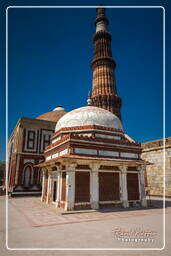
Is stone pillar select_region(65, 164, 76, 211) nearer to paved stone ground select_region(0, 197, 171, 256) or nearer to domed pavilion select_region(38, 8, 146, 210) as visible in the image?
domed pavilion select_region(38, 8, 146, 210)

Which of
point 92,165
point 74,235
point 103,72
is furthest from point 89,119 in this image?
point 103,72

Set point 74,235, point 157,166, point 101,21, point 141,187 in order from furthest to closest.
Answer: point 101,21
point 157,166
point 141,187
point 74,235

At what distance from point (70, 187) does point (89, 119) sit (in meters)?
6.27

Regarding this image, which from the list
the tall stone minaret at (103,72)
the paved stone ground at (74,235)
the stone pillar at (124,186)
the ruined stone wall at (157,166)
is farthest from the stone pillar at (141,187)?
the tall stone minaret at (103,72)

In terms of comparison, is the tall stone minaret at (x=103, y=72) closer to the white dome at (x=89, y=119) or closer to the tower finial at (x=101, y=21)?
the tower finial at (x=101, y=21)

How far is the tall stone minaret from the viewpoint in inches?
1168

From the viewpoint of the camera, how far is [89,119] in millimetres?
16172

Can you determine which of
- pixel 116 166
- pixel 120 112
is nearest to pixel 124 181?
→ pixel 116 166

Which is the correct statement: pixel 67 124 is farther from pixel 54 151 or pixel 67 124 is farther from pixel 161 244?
pixel 161 244

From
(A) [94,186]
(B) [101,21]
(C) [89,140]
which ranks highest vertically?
(B) [101,21]

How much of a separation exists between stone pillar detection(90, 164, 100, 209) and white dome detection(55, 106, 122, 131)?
14.2ft

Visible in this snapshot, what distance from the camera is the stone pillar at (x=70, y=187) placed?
38.8 ft

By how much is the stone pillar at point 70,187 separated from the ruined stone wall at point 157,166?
42.4 feet

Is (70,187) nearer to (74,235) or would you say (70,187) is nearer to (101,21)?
(74,235)
